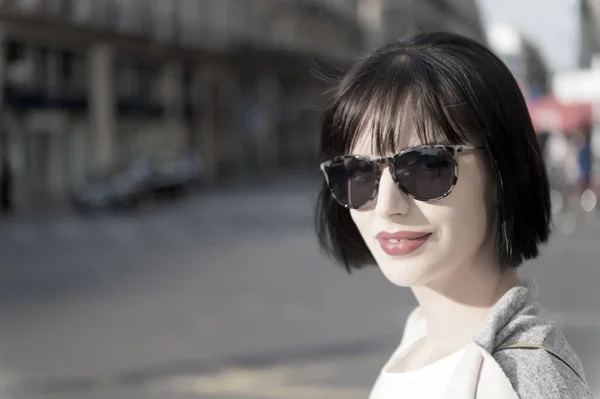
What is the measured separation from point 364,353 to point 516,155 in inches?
233

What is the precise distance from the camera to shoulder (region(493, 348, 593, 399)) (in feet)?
4.31

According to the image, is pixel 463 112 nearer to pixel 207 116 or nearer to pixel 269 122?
pixel 207 116

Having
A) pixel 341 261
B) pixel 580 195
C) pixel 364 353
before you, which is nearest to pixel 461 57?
pixel 341 261

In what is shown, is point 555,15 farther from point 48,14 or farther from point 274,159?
point 274,159

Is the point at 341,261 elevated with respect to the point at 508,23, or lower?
lower

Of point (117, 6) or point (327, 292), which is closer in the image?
point (327, 292)

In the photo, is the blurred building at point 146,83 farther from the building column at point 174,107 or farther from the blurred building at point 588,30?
the blurred building at point 588,30

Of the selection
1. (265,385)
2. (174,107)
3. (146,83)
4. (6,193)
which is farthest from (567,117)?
(174,107)

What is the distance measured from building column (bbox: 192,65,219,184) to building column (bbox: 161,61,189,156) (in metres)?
1.07

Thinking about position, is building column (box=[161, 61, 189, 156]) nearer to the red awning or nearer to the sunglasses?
the red awning

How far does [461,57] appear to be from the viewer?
153 cm

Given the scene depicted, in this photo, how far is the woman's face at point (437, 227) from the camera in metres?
1.56

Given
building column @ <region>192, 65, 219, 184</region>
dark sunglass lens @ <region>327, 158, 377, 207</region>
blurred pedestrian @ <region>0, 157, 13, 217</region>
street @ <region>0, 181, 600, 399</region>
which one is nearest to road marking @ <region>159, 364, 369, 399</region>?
street @ <region>0, 181, 600, 399</region>

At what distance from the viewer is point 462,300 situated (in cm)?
156
